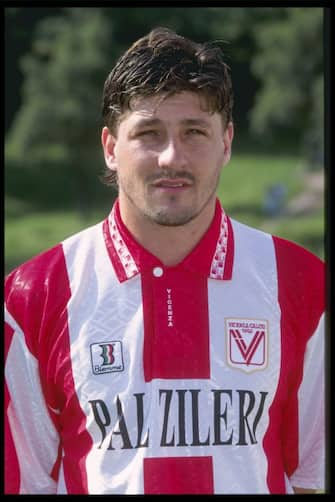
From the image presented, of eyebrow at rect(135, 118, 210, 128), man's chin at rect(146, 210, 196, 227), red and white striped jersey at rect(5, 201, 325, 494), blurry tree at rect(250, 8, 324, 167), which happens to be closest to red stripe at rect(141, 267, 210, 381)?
red and white striped jersey at rect(5, 201, 325, 494)

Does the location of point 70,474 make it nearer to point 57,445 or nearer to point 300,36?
point 57,445

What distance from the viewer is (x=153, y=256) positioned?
2158 mm

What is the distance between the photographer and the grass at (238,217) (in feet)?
49.3

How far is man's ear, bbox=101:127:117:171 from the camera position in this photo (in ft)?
7.14

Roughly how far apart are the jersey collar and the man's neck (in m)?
0.02

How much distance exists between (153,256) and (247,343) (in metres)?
0.32

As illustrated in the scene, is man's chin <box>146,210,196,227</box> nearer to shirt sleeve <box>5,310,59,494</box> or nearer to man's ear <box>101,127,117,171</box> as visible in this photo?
man's ear <box>101,127,117,171</box>

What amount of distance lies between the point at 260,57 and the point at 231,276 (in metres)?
18.1

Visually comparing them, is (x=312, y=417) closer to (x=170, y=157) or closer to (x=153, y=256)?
(x=153, y=256)

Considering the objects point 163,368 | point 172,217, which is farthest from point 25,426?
point 172,217

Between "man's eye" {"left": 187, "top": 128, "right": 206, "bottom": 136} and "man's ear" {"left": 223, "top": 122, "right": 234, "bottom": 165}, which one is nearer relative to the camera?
"man's eye" {"left": 187, "top": 128, "right": 206, "bottom": 136}

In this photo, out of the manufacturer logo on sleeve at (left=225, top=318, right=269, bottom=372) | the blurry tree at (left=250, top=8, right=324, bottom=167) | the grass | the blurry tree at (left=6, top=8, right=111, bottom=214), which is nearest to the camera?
the manufacturer logo on sleeve at (left=225, top=318, right=269, bottom=372)

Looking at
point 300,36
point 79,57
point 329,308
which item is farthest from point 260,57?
point 329,308

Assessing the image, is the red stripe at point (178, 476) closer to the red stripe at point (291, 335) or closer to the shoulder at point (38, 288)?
the red stripe at point (291, 335)
